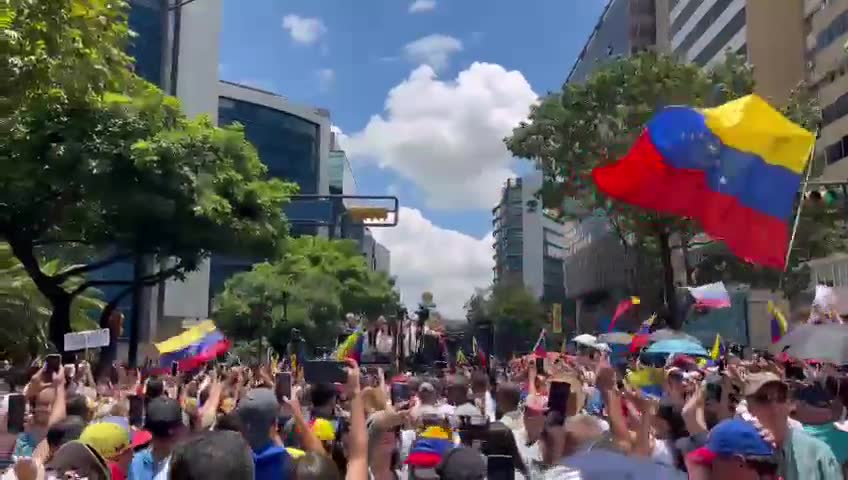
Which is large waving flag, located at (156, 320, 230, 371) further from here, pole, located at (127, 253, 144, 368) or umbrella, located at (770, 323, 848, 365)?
umbrella, located at (770, 323, 848, 365)

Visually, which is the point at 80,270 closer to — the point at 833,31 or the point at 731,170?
the point at 731,170

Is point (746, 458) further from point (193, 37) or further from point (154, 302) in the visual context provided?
point (193, 37)

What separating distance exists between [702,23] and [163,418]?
53.7 meters

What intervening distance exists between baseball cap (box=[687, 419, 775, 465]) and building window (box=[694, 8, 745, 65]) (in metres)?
45.4

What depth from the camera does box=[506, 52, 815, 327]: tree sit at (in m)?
25.0

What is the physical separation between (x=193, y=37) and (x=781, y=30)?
35568 millimetres

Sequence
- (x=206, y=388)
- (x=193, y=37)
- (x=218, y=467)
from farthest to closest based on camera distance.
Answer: (x=193, y=37) → (x=206, y=388) → (x=218, y=467)

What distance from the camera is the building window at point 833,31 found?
38.0 meters

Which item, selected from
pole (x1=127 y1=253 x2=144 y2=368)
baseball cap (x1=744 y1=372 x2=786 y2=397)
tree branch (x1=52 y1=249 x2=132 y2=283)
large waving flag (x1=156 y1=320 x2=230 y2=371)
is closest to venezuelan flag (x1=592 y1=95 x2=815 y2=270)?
baseball cap (x1=744 y1=372 x2=786 y2=397)

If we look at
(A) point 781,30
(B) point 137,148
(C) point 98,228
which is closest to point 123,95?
(B) point 137,148

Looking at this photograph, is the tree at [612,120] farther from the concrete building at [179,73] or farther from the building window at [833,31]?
the concrete building at [179,73]

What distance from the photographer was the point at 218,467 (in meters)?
2.69

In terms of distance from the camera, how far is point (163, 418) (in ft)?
14.8

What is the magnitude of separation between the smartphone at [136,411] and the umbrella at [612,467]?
4.27 m
